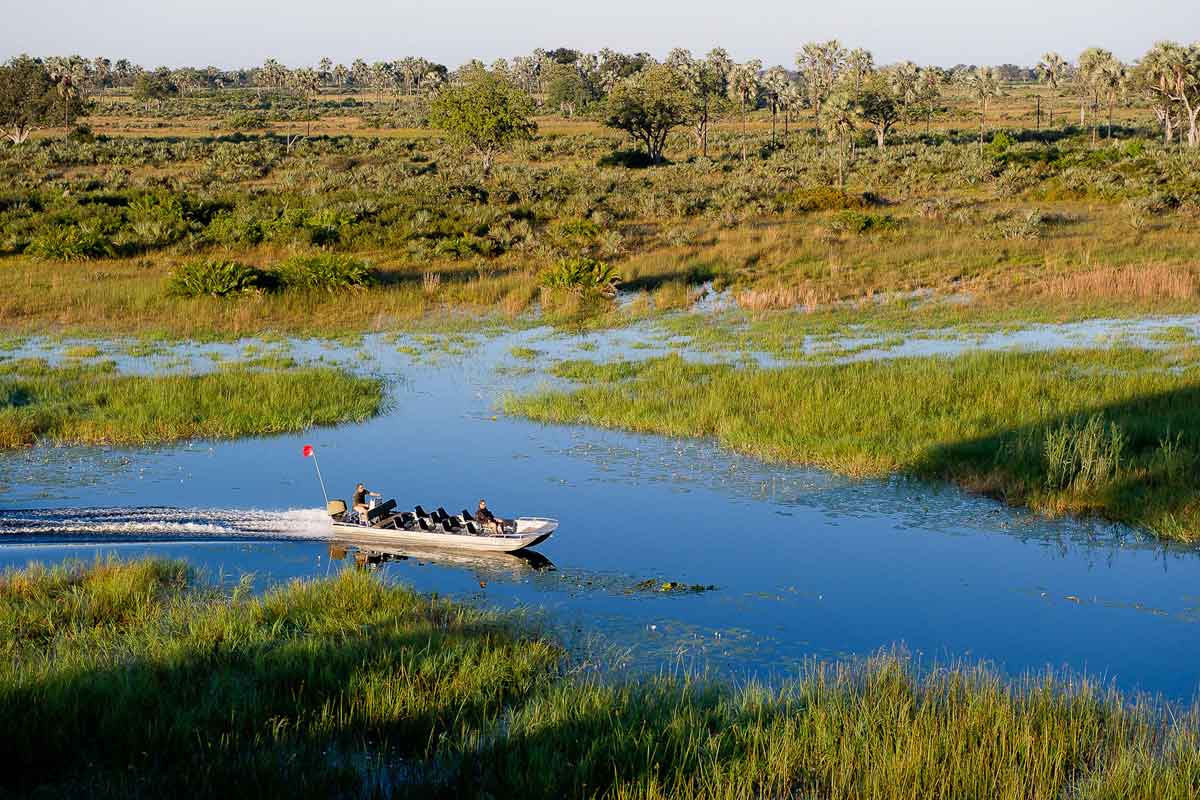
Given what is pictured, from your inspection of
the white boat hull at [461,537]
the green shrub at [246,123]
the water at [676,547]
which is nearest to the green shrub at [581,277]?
the water at [676,547]

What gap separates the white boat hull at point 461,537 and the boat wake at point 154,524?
24.8 inches

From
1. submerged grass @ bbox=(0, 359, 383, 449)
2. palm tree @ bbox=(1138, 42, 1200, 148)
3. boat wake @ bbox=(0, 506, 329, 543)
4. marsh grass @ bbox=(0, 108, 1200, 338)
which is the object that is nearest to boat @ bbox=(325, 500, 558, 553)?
boat wake @ bbox=(0, 506, 329, 543)

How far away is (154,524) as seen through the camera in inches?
644

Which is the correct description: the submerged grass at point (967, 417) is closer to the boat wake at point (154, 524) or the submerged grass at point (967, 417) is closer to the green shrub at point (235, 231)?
the boat wake at point (154, 524)

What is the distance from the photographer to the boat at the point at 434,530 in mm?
15094

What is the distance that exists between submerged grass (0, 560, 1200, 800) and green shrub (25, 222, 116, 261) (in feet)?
116

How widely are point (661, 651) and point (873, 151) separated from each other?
8067 centimetres

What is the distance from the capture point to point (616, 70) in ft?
584

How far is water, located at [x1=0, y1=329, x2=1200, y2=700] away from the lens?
12.2 meters

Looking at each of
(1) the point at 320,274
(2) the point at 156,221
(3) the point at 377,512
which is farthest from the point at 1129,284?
(2) the point at 156,221

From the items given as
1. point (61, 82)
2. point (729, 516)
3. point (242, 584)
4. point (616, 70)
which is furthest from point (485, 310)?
point (616, 70)

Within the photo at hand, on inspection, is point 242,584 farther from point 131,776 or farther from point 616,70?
point 616,70

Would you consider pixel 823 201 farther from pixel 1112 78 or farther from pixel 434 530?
pixel 1112 78

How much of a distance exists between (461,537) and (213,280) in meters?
24.4
